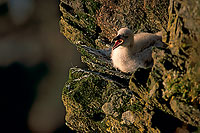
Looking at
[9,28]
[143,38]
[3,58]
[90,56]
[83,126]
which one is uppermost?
[143,38]

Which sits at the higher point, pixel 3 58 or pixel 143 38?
pixel 143 38

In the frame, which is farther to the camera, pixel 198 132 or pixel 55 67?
pixel 55 67

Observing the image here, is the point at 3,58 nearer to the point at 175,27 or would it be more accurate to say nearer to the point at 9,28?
the point at 9,28

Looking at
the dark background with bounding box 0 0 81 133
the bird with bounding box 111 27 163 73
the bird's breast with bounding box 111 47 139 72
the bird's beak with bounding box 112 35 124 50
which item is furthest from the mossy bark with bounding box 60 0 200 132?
the dark background with bounding box 0 0 81 133

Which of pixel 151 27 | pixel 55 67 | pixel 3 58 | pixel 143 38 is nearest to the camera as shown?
pixel 143 38

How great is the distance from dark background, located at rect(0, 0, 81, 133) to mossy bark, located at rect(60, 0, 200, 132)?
8.09 m

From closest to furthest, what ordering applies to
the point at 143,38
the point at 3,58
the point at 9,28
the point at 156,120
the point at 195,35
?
the point at 195,35
the point at 156,120
the point at 143,38
the point at 3,58
the point at 9,28

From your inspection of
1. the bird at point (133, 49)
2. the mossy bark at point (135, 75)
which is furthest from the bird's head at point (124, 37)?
the mossy bark at point (135, 75)

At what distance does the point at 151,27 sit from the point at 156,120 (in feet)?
11.7

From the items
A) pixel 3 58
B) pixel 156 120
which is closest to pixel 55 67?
pixel 3 58

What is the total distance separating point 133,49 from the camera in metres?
6.70

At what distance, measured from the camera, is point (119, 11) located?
7871 millimetres

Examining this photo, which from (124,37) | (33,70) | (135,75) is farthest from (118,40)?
(33,70)

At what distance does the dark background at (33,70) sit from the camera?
1748cm
